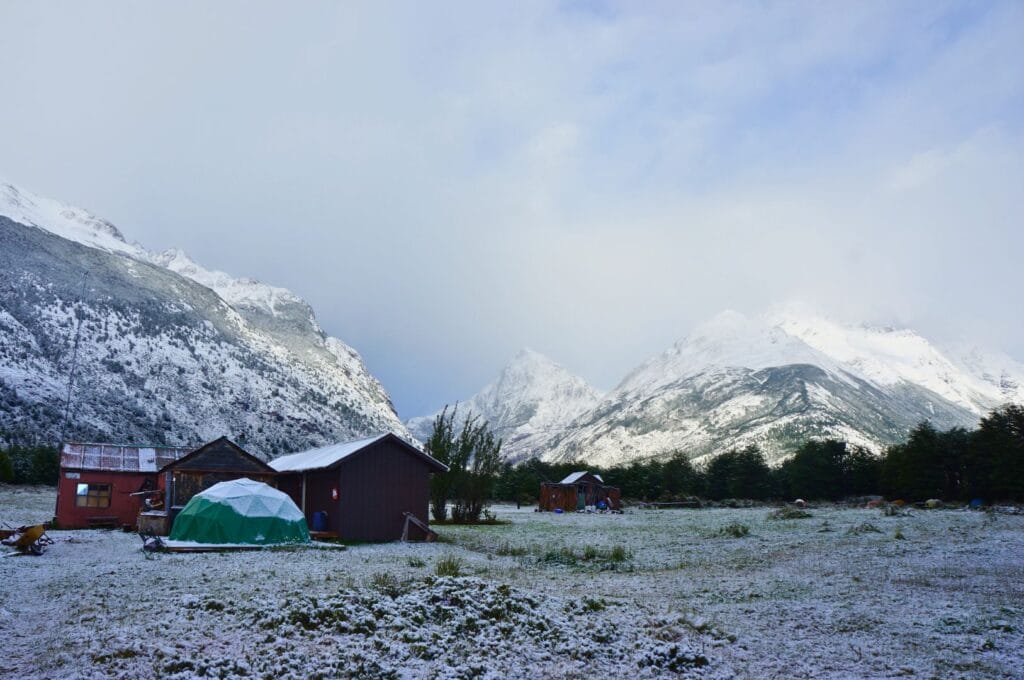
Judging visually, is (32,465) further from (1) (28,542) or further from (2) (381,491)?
(1) (28,542)

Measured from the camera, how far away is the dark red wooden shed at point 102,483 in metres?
39.4

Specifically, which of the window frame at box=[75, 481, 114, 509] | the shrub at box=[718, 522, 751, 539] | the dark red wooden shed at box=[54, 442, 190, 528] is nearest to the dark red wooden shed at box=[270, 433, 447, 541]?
the dark red wooden shed at box=[54, 442, 190, 528]

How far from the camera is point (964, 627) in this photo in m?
13.1

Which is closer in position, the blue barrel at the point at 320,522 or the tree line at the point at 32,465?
the blue barrel at the point at 320,522

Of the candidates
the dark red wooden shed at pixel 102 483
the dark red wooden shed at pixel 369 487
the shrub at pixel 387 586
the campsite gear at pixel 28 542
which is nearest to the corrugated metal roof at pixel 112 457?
the dark red wooden shed at pixel 102 483

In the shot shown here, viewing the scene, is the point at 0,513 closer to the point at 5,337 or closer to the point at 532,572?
the point at 532,572

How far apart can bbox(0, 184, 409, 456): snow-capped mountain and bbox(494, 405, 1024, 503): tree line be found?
58280mm

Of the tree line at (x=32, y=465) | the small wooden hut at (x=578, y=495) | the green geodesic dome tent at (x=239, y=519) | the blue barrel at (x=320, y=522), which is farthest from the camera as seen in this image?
the small wooden hut at (x=578, y=495)

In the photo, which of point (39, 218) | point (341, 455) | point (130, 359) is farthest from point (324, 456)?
point (39, 218)

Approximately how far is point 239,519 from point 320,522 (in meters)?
7.01

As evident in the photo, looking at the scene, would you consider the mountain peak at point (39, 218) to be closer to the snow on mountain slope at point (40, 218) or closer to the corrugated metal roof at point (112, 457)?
the snow on mountain slope at point (40, 218)

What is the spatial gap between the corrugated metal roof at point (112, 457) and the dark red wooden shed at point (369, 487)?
34.8 ft

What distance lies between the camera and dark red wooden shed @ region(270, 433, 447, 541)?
32.9 meters

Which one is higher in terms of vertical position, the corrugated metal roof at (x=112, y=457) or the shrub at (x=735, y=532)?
the corrugated metal roof at (x=112, y=457)
